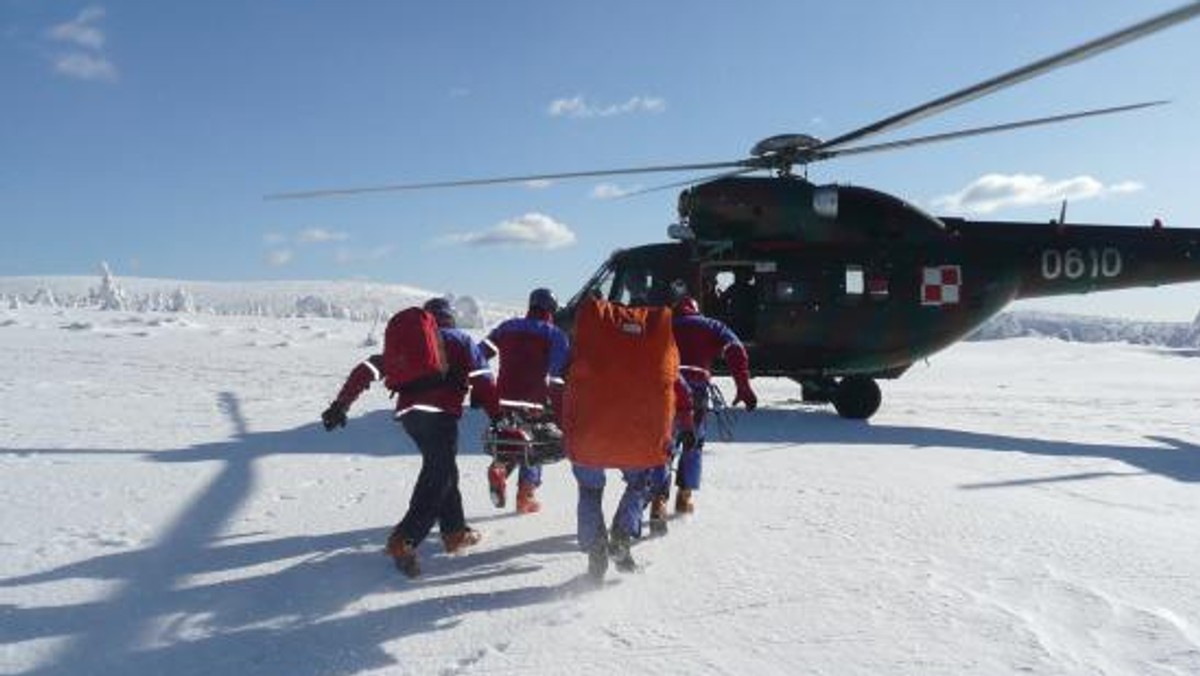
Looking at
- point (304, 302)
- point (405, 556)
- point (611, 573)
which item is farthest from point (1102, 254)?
point (304, 302)

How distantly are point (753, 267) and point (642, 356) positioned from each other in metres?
7.44

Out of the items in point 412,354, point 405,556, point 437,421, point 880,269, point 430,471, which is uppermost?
point 880,269

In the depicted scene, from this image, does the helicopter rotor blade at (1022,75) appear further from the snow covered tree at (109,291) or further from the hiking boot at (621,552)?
the snow covered tree at (109,291)

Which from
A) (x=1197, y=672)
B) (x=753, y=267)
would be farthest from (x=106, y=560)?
(x=753, y=267)

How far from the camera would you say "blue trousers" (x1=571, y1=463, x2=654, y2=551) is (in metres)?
4.88

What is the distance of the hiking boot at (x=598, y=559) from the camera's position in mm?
4797

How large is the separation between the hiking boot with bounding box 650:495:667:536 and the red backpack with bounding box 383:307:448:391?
5.36ft

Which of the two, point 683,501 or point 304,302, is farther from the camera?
point 304,302

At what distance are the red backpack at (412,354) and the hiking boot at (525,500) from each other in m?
1.53

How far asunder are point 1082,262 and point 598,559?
9905 millimetres

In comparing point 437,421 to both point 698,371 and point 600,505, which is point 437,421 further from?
point 698,371

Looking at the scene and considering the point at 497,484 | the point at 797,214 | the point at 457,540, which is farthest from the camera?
the point at 797,214

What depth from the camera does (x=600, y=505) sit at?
193 inches

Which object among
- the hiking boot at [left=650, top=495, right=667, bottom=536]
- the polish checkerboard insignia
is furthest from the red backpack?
the polish checkerboard insignia
